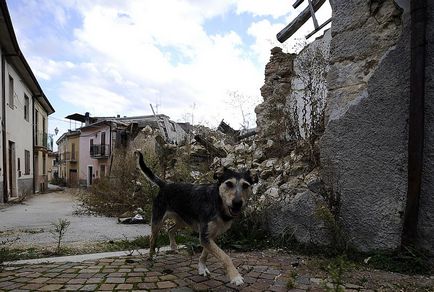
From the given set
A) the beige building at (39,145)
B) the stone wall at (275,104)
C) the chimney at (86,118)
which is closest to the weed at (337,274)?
the stone wall at (275,104)

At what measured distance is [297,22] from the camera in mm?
7707

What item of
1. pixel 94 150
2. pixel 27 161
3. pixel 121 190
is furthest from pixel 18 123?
pixel 94 150

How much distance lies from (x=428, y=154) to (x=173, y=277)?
128 inches

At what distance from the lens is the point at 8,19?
13.2 metres

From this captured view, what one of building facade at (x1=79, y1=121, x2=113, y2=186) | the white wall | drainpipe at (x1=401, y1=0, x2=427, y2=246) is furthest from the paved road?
building facade at (x1=79, y1=121, x2=113, y2=186)

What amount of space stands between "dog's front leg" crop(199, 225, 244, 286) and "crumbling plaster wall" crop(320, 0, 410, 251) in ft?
6.65

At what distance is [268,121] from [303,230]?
16.9ft

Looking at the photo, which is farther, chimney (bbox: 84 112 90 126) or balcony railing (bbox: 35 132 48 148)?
chimney (bbox: 84 112 90 126)

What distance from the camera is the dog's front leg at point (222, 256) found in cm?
320

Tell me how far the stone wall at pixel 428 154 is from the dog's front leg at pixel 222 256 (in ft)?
7.86

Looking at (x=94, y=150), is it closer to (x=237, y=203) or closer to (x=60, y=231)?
(x=60, y=231)

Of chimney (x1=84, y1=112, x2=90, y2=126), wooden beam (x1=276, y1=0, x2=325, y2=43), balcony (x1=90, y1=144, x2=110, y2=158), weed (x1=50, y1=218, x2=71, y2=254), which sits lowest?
weed (x1=50, y1=218, x2=71, y2=254)

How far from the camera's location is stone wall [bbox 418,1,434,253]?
159 inches

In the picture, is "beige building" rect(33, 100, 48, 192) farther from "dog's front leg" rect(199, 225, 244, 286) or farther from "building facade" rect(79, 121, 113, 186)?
"dog's front leg" rect(199, 225, 244, 286)
